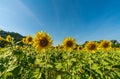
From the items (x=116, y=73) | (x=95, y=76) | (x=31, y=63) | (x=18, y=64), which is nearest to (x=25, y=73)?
(x=31, y=63)

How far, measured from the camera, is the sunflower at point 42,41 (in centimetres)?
676

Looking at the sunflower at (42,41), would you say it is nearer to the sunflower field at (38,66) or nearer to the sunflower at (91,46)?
the sunflower field at (38,66)

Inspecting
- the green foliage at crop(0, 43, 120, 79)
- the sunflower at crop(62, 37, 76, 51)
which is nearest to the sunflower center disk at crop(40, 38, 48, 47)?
the green foliage at crop(0, 43, 120, 79)

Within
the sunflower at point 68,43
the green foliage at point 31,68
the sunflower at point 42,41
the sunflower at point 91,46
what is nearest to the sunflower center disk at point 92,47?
the sunflower at point 91,46

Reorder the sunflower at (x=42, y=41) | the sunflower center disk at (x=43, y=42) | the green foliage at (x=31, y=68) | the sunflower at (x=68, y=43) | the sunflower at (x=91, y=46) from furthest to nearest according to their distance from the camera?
1. the sunflower at (x=91, y=46)
2. the sunflower at (x=68, y=43)
3. the sunflower center disk at (x=43, y=42)
4. the sunflower at (x=42, y=41)
5. the green foliage at (x=31, y=68)

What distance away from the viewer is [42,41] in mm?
6984

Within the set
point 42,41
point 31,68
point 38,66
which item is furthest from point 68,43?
point 31,68

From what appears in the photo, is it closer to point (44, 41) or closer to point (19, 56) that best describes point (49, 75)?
point (19, 56)

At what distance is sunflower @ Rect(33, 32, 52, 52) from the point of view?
6.76 meters

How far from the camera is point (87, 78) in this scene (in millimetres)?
5281

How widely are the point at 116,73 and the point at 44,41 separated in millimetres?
1789

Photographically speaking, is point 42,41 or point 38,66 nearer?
point 38,66

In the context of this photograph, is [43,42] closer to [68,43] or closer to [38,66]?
[38,66]

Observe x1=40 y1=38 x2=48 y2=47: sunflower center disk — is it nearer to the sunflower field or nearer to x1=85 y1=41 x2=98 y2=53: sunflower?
the sunflower field
